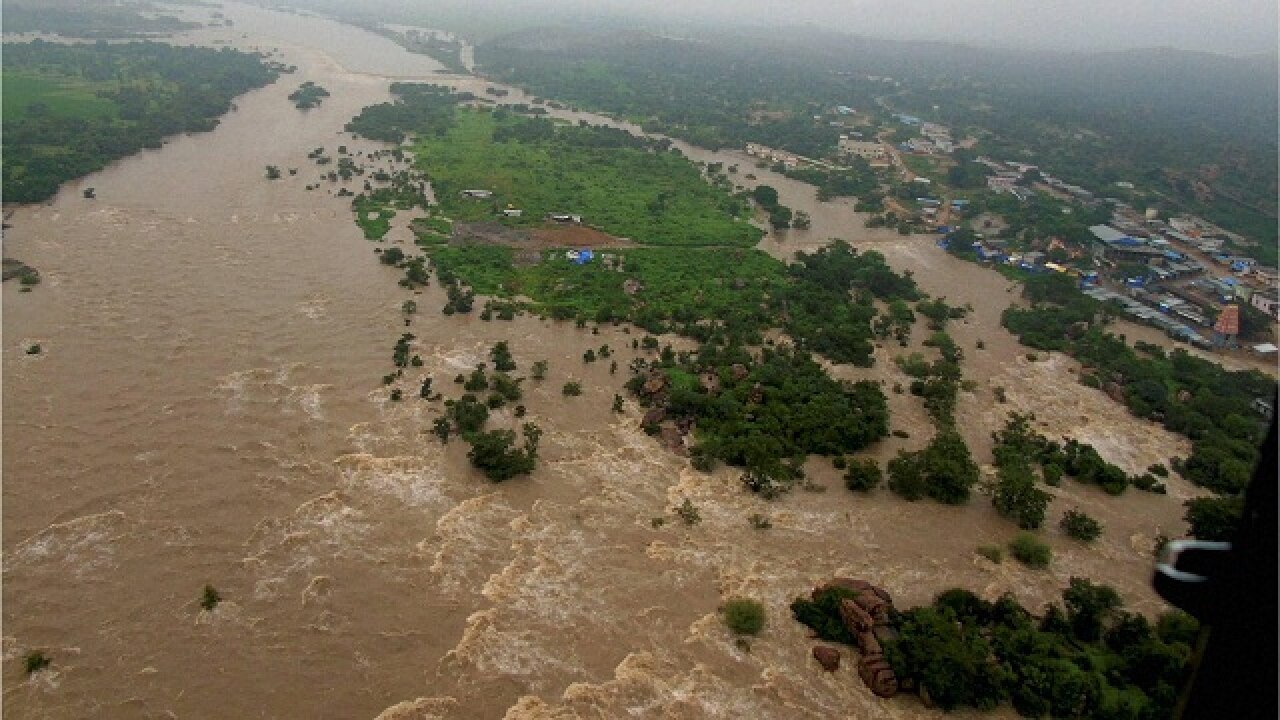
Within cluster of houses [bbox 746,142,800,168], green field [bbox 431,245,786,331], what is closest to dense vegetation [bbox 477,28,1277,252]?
cluster of houses [bbox 746,142,800,168]

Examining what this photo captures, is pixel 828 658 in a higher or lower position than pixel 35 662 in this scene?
higher

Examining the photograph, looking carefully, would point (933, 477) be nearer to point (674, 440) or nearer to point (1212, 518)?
point (1212, 518)

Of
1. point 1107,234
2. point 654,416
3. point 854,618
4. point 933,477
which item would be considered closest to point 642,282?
point 654,416

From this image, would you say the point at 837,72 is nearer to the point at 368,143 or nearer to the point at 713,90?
the point at 713,90

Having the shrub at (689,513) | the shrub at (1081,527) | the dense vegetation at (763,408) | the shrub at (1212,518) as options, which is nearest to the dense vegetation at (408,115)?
A: the dense vegetation at (763,408)

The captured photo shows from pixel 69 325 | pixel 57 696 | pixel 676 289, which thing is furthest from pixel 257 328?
pixel 676 289

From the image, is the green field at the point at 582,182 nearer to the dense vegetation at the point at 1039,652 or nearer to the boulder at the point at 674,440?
the boulder at the point at 674,440
